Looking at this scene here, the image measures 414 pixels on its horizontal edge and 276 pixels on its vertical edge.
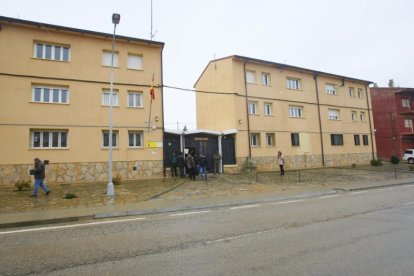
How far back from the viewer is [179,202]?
10.5 m

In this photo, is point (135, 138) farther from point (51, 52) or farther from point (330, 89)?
point (330, 89)

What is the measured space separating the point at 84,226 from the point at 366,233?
21.9 feet

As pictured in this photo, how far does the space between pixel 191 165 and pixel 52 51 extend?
1144cm

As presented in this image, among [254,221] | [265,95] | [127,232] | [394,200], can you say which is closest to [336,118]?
[265,95]

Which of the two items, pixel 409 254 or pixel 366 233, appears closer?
pixel 409 254

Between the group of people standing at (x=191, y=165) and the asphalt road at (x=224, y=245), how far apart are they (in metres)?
9.35

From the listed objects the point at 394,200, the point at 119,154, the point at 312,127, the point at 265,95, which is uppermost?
the point at 265,95

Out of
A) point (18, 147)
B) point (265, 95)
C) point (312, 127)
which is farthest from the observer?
point (312, 127)

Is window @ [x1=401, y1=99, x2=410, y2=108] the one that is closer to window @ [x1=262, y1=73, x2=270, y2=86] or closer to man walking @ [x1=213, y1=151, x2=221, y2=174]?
window @ [x1=262, y1=73, x2=270, y2=86]

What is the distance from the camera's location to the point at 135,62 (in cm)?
1972

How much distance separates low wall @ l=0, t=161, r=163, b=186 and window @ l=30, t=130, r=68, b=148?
1.26 metres

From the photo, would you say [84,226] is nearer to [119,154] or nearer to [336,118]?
[119,154]

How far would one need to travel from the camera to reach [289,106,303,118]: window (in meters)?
26.1

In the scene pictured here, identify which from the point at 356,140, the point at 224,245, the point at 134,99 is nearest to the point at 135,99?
the point at 134,99
